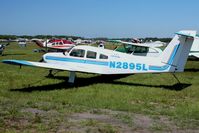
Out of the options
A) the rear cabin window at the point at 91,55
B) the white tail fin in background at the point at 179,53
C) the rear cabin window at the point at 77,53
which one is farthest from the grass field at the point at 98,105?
the rear cabin window at the point at 77,53

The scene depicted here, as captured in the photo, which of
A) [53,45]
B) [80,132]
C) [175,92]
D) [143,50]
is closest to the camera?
[80,132]

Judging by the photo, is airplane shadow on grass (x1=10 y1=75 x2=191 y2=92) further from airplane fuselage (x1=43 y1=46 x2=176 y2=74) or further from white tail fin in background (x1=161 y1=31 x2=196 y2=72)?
white tail fin in background (x1=161 y1=31 x2=196 y2=72)

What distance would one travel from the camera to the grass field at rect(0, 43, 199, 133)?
7.32 meters

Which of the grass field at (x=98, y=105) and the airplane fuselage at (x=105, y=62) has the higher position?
the airplane fuselage at (x=105, y=62)

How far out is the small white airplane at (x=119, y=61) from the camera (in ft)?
43.1

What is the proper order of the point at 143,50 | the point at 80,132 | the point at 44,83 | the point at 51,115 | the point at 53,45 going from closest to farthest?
the point at 80,132, the point at 51,115, the point at 44,83, the point at 143,50, the point at 53,45

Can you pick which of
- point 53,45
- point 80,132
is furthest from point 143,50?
point 53,45

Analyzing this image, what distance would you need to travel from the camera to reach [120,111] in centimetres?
900

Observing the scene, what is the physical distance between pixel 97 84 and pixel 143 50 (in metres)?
10.1

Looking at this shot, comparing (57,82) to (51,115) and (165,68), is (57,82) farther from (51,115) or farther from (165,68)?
(51,115)

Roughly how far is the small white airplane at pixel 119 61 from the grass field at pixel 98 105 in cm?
69

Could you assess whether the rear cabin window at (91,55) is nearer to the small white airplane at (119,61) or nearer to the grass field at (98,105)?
the small white airplane at (119,61)

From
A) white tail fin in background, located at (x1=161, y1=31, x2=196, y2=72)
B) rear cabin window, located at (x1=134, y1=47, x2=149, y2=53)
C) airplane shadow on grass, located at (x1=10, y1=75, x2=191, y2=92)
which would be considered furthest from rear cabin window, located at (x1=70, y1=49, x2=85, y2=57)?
rear cabin window, located at (x1=134, y1=47, x2=149, y2=53)

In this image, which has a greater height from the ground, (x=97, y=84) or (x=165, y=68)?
(x=165, y=68)
